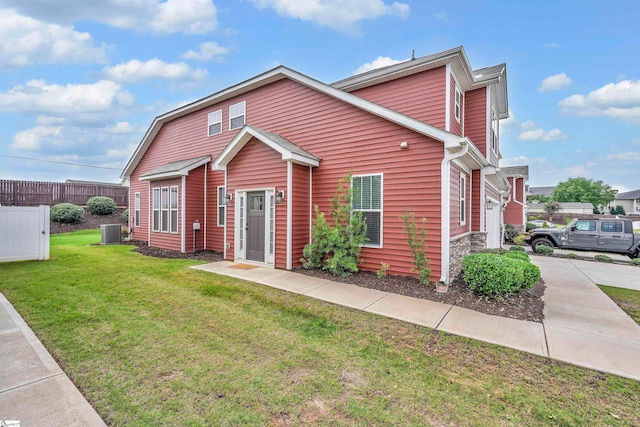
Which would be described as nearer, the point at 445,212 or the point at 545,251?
the point at 445,212

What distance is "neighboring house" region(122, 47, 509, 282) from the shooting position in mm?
6367

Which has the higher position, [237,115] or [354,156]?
[237,115]

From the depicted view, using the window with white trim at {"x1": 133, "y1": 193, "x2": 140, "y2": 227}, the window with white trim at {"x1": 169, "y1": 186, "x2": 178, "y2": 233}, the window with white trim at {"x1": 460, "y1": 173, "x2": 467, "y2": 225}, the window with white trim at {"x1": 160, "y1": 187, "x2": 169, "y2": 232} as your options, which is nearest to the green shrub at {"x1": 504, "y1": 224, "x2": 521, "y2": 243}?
the window with white trim at {"x1": 460, "y1": 173, "x2": 467, "y2": 225}

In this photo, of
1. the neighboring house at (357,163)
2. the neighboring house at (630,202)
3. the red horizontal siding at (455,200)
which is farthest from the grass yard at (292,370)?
the neighboring house at (630,202)

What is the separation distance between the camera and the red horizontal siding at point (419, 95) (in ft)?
23.7

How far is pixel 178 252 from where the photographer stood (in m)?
10.1

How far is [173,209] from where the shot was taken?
10.6m

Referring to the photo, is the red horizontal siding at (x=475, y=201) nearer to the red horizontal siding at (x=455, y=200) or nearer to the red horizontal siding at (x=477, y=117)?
the red horizontal siding at (x=477, y=117)

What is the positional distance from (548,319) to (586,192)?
271 feet

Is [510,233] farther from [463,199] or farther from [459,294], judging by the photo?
[459,294]

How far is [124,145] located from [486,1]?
28.3m

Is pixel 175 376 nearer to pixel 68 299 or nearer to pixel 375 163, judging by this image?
pixel 68 299

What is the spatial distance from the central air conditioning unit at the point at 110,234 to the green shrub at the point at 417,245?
12.3m

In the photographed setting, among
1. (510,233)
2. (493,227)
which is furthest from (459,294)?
(510,233)
